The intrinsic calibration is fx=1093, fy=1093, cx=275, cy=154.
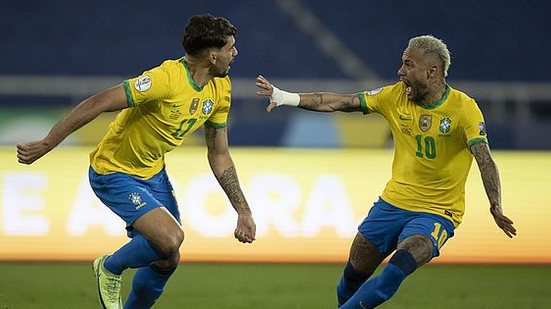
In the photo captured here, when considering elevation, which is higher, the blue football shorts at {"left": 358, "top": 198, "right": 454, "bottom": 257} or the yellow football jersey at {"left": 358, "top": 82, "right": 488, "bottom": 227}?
the yellow football jersey at {"left": 358, "top": 82, "right": 488, "bottom": 227}

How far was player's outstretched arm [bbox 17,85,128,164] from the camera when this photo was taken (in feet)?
19.4

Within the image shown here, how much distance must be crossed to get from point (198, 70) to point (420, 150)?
4.65 feet

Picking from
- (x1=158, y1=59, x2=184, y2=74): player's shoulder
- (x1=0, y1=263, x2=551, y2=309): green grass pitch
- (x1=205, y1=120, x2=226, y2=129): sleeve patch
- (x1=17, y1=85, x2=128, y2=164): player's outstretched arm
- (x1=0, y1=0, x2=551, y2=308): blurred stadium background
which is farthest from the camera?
(x1=0, y1=0, x2=551, y2=308): blurred stadium background

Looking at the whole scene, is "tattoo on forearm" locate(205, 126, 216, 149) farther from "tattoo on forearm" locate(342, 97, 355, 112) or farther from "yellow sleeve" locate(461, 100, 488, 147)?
"yellow sleeve" locate(461, 100, 488, 147)

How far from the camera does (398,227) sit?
6586 mm

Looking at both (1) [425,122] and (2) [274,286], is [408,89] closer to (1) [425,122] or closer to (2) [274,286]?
(1) [425,122]

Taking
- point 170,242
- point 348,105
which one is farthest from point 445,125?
point 170,242

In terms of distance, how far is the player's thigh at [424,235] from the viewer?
619 cm

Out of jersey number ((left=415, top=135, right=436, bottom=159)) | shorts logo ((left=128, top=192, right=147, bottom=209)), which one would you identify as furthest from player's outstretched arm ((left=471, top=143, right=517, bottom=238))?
shorts logo ((left=128, top=192, right=147, bottom=209))

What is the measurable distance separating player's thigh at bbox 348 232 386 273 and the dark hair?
1496 mm

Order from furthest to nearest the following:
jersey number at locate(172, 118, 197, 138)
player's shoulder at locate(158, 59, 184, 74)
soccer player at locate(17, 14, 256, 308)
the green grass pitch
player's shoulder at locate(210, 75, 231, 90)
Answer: the green grass pitch → player's shoulder at locate(210, 75, 231, 90) → jersey number at locate(172, 118, 197, 138) → player's shoulder at locate(158, 59, 184, 74) → soccer player at locate(17, 14, 256, 308)

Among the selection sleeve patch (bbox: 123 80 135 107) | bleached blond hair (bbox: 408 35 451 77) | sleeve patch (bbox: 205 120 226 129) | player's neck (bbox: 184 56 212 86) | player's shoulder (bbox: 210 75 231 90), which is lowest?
sleeve patch (bbox: 205 120 226 129)

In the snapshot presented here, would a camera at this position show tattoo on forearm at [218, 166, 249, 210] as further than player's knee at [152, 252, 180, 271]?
Yes

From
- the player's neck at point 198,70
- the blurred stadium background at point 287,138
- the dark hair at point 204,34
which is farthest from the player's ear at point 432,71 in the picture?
the blurred stadium background at point 287,138
